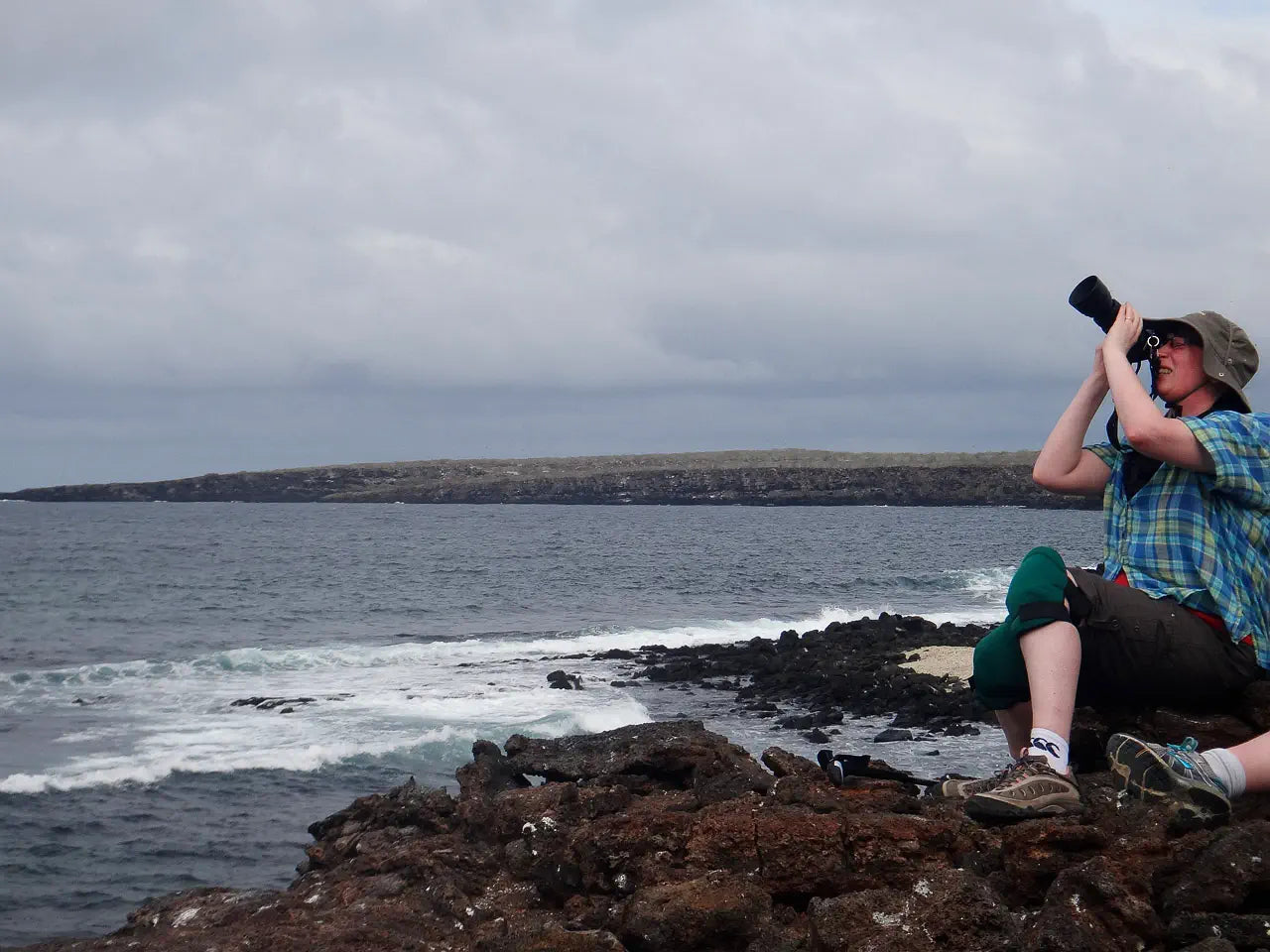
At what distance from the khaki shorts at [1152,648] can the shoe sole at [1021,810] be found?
1.98 ft

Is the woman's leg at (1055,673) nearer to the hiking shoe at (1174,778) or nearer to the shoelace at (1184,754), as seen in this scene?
the hiking shoe at (1174,778)

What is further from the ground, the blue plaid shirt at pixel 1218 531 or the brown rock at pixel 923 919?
the blue plaid shirt at pixel 1218 531

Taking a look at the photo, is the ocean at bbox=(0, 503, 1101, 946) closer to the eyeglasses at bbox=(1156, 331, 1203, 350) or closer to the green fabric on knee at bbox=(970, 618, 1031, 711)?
the green fabric on knee at bbox=(970, 618, 1031, 711)

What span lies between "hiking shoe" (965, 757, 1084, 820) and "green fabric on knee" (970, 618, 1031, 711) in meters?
0.43

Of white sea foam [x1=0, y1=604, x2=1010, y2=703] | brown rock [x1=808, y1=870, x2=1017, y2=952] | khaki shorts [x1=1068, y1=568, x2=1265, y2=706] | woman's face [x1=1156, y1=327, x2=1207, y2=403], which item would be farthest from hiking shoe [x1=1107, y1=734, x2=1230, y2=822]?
white sea foam [x1=0, y1=604, x2=1010, y2=703]

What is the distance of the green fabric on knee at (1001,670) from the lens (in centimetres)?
523

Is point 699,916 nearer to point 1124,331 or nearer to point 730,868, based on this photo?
point 730,868

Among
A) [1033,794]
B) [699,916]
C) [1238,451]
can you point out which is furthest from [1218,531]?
[699,916]

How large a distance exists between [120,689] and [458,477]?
14656 centimetres

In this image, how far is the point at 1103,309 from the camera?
18.0 ft

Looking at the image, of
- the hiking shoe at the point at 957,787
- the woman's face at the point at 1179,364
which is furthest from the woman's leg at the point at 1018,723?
the woman's face at the point at 1179,364

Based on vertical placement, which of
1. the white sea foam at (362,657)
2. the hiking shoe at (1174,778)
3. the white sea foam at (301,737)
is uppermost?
the hiking shoe at (1174,778)

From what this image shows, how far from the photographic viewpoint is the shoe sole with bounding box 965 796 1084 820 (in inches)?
192

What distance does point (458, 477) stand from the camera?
6752 inches
